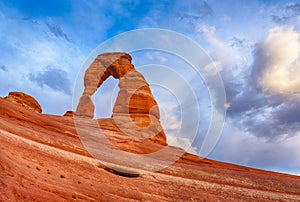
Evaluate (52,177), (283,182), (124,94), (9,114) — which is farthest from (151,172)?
(124,94)

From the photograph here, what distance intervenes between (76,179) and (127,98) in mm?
45508

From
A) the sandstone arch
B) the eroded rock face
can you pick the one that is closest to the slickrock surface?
the eroded rock face

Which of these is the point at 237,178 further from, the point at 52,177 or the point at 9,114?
the point at 9,114

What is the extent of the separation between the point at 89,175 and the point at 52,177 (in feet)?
10.3

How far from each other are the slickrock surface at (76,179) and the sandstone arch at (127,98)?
24.5 m

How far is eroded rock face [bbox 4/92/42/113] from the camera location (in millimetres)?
46094

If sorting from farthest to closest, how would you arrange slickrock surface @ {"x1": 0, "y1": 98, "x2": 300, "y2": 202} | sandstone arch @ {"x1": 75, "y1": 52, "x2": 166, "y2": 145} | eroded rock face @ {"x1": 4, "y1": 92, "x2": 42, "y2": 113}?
sandstone arch @ {"x1": 75, "y1": 52, "x2": 166, "y2": 145}, eroded rock face @ {"x1": 4, "y1": 92, "x2": 42, "y2": 113}, slickrock surface @ {"x1": 0, "y1": 98, "x2": 300, "y2": 202}

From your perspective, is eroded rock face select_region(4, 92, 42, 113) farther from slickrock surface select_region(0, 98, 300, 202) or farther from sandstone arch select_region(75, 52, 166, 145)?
slickrock surface select_region(0, 98, 300, 202)

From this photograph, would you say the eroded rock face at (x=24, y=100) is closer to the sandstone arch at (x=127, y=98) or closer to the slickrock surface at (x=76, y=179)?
the sandstone arch at (x=127, y=98)

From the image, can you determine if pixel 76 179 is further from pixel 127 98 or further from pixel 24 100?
pixel 127 98

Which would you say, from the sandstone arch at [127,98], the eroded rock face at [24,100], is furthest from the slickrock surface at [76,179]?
the sandstone arch at [127,98]

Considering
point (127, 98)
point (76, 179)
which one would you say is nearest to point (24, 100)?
point (127, 98)

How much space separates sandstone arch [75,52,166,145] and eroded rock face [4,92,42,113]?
1357cm

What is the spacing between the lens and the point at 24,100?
157 ft
